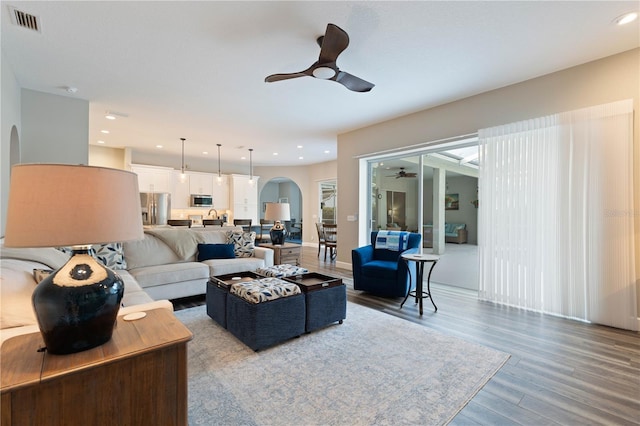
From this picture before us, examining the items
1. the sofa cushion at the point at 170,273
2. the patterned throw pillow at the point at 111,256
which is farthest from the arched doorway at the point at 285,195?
the patterned throw pillow at the point at 111,256

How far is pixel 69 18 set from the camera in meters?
2.49

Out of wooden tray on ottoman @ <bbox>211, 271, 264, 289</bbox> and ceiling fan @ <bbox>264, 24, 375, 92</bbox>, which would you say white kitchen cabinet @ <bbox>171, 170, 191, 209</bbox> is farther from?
ceiling fan @ <bbox>264, 24, 375, 92</bbox>

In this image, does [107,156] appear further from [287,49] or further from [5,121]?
[287,49]

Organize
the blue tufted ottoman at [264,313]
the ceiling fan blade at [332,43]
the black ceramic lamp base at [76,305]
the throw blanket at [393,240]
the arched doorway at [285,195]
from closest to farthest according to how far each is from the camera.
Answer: the black ceramic lamp base at [76,305]
the ceiling fan blade at [332,43]
the blue tufted ottoman at [264,313]
the throw blanket at [393,240]
the arched doorway at [285,195]

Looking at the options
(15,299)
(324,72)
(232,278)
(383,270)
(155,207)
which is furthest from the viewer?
(155,207)

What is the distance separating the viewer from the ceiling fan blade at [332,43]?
2.18 meters

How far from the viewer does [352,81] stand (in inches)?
116

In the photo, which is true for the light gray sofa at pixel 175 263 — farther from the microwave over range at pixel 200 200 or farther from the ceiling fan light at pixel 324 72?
the microwave over range at pixel 200 200

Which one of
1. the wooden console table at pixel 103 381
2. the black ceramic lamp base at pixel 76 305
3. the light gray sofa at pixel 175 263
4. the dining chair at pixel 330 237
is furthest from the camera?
the dining chair at pixel 330 237

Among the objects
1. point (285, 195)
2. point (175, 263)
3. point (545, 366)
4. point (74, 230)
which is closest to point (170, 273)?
point (175, 263)

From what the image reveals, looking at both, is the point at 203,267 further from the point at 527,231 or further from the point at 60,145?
the point at 527,231

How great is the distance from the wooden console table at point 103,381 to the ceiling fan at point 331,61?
7.39 ft

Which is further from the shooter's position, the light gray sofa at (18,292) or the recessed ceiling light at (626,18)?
the recessed ceiling light at (626,18)

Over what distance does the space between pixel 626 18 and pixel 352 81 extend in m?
2.36
